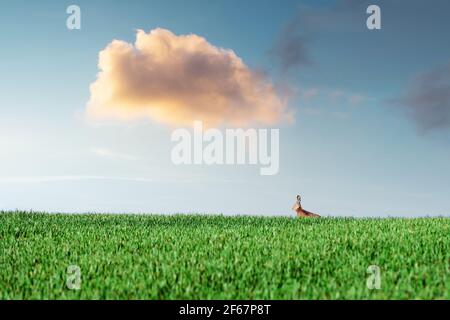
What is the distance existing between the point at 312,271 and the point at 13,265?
7.35 metres

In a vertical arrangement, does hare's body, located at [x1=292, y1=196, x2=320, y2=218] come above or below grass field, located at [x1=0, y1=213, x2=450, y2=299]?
above

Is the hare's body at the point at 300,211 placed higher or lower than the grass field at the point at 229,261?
higher

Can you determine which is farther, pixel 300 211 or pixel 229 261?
pixel 300 211

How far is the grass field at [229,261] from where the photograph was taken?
36.9ft

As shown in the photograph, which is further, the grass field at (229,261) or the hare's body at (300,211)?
the hare's body at (300,211)

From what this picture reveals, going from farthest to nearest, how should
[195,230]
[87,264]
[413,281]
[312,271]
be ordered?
[195,230], [87,264], [312,271], [413,281]

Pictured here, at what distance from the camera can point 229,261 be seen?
1366 centimetres

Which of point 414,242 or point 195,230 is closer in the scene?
point 414,242

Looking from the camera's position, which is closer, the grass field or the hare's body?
the grass field

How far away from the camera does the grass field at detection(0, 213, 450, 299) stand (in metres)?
11.2
